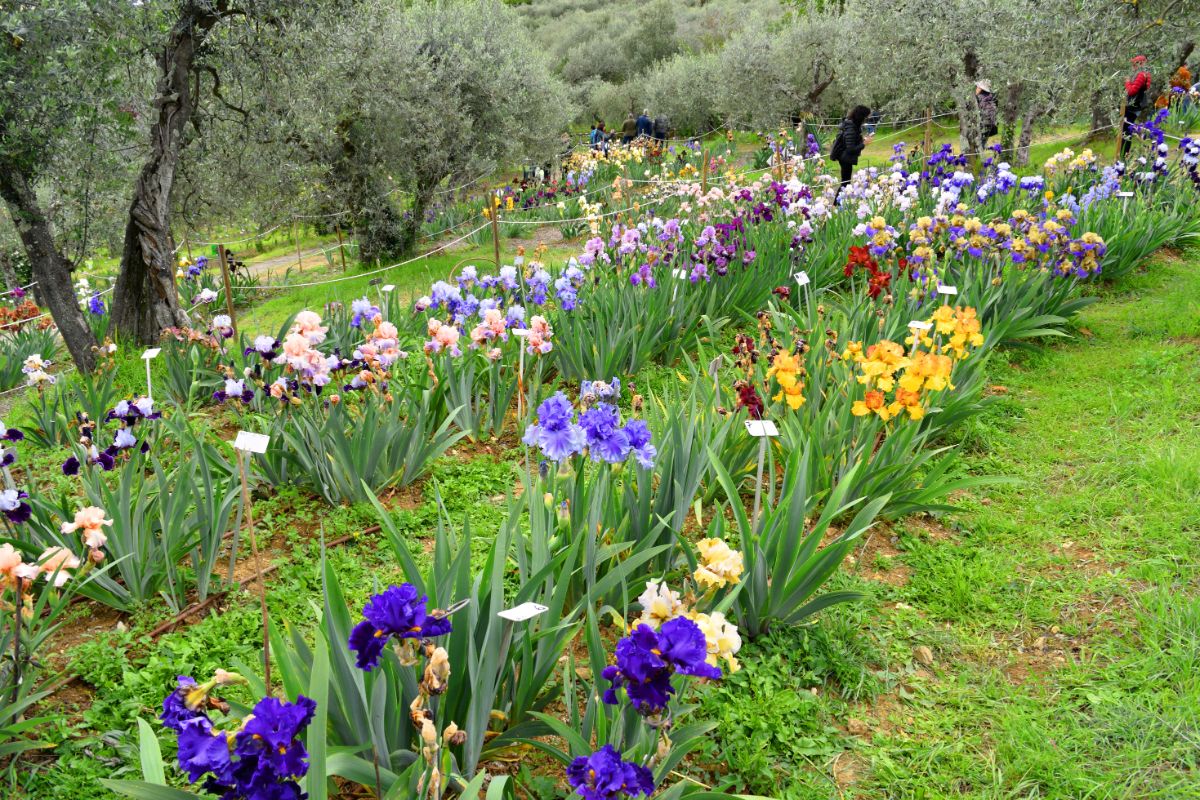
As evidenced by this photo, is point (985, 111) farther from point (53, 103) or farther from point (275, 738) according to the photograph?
point (275, 738)

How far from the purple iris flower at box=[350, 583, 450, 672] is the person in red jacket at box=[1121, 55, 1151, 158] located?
Answer: 32.7 feet

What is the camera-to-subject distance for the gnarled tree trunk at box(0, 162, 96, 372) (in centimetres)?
531

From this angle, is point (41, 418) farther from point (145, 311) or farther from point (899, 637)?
point (899, 637)

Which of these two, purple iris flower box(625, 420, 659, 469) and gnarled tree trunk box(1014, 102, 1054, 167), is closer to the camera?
purple iris flower box(625, 420, 659, 469)

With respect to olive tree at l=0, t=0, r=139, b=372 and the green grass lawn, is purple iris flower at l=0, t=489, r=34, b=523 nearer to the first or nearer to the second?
the green grass lawn

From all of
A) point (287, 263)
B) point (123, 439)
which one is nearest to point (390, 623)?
point (123, 439)

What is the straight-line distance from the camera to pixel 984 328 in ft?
16.2

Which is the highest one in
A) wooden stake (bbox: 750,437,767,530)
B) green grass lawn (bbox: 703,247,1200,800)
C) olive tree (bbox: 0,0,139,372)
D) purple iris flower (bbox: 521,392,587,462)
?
olive tree (bbox: 0,0,139,372)

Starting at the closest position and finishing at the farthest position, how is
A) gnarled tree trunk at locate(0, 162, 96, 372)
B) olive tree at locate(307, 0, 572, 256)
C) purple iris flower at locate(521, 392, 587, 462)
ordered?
purple iris flower at locate(521, 392, 587, 462) → gnarled tree trunk at locate(0, 162, 96, 372) → olive tree at locate(307, 0, 572, 256)

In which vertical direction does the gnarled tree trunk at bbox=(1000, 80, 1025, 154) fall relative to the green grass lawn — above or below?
above

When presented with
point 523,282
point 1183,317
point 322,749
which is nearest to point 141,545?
point 322,749

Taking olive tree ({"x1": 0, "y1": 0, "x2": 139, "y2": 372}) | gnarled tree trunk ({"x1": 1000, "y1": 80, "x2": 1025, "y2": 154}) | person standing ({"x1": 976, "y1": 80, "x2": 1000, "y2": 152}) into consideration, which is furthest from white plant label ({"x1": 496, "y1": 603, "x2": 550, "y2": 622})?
gnarled tree trunk ({"x1": 1000, "y1": 80, "x2": 1025, "y2": 154})

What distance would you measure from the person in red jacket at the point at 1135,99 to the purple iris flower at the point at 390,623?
32.7ft

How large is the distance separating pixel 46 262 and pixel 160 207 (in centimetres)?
106
